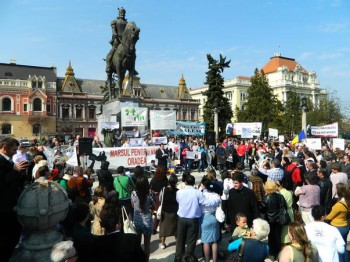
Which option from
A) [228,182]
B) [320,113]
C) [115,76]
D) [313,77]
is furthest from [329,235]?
[313,77]

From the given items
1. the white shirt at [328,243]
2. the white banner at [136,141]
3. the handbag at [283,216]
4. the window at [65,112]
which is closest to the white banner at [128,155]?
the white banner at [136,141]

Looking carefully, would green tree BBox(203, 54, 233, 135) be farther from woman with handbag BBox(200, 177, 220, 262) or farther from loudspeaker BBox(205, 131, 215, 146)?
woman with handbag BBox(200, 177, 220, 262)

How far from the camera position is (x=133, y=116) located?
15.9 m

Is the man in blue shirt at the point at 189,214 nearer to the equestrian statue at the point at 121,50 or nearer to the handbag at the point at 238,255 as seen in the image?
the handbag at the point at 238,255

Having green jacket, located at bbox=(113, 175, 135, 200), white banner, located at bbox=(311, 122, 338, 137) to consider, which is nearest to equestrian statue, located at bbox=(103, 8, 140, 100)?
green jacket, located at bbox=(113, 175, 135, 200)

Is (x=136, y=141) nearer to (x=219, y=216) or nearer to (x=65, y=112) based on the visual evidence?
(x=219, y=216)

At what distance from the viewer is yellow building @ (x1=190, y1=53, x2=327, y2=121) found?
316 ft

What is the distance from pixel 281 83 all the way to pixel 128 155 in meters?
91.3

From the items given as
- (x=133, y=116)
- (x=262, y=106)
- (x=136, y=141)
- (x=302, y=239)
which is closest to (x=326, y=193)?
(x=302, y=239)

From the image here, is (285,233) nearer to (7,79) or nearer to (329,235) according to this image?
(329,235)

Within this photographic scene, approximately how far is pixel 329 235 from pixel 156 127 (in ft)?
42.9

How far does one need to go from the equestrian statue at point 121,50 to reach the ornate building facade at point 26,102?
181 feet

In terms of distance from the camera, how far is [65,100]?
7256 cm

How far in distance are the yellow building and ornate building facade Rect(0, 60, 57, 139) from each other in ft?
138
